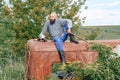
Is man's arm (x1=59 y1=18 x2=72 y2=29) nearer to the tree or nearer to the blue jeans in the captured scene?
the blue jeans

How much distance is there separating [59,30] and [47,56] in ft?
2.19

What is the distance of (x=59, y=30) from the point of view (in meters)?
10.4

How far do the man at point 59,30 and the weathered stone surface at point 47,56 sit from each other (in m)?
0.14

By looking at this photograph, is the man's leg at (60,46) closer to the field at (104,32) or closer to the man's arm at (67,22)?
the man's arm at (67,22)

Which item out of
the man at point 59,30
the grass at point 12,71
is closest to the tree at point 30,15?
the grass at point 12,71

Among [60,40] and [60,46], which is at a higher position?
[60,40]

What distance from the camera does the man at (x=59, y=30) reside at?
1005cm

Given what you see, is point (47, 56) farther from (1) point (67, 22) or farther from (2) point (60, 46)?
(1) point (67, 22)

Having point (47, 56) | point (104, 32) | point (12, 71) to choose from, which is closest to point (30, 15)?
point (12, 71)

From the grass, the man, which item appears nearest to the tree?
the grass

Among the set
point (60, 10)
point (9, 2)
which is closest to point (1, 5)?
point (9, 2)

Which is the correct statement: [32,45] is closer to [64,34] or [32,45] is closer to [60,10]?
[64,34]

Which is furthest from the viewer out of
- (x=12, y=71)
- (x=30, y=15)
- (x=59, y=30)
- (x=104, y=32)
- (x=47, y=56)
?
(x=104, y=32)

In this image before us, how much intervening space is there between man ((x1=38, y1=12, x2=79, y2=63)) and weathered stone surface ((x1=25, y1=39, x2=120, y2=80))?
140 millimetres
